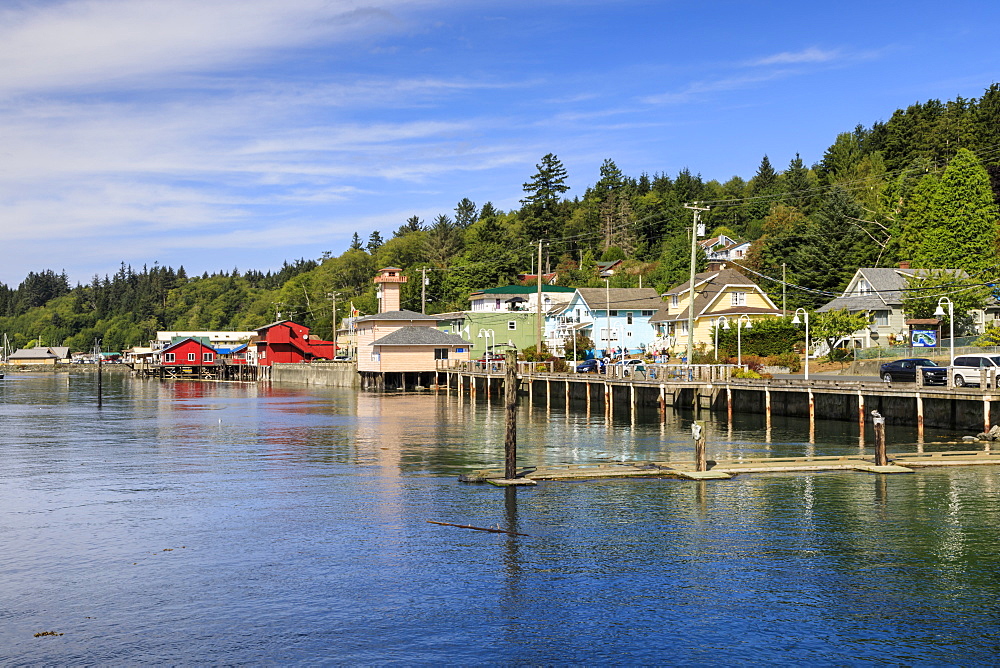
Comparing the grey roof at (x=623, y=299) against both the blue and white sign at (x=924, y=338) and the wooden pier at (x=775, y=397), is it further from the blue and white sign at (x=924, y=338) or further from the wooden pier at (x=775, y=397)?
the blue and white sign at (x=924, y=338)

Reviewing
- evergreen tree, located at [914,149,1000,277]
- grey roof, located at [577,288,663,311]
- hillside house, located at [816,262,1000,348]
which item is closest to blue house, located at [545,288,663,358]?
grey roof, located at [577,288,663,311]

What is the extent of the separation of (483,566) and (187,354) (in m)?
152

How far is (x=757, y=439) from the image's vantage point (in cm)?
5056

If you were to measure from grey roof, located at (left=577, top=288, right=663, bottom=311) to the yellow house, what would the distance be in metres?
6.96

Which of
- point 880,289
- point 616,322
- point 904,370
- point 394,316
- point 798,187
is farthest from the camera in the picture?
point 798,187

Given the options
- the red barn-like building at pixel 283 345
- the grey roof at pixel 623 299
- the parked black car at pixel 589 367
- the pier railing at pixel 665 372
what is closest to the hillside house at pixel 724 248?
the grey roof at pixel 623 299

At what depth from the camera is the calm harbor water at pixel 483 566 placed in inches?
739

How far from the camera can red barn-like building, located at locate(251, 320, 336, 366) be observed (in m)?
152

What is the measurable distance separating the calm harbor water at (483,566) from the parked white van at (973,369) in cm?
706

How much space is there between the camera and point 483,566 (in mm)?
24031

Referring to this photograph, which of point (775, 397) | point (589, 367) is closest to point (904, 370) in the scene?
point (775, 397)

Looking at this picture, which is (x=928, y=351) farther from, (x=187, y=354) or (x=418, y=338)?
(x=187, y=354)

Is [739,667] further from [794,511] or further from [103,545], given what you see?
[103,545]

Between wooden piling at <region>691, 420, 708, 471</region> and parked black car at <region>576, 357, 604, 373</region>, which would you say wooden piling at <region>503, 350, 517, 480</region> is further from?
parked black car at <region>576, 357, 604, 373</region>
